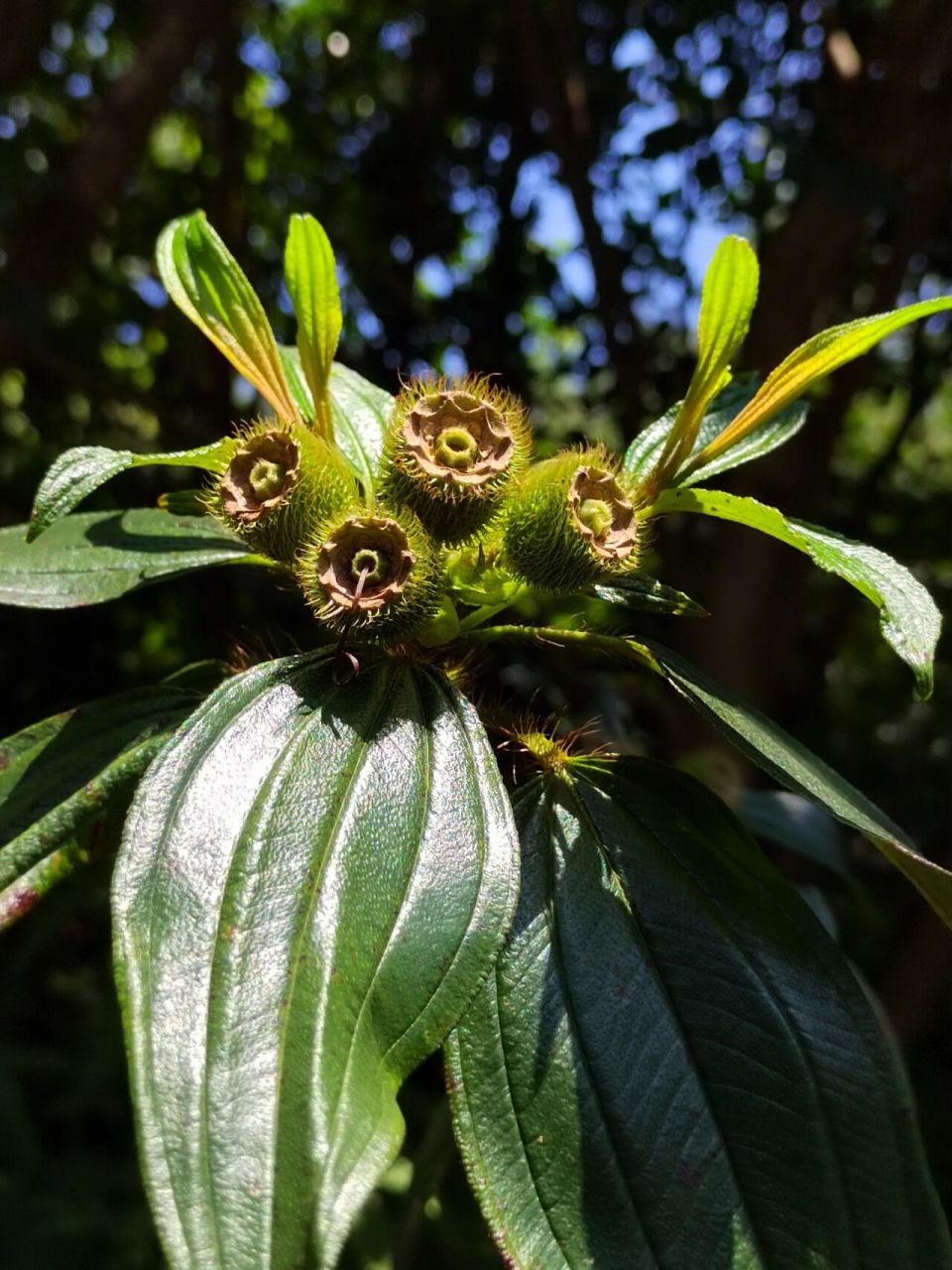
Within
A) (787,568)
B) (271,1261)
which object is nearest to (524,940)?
(271,1261)

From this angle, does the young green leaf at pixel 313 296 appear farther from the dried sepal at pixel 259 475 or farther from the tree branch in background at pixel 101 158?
the tree branch in background at pixel 101 158

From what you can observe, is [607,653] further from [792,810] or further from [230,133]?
[230,133]

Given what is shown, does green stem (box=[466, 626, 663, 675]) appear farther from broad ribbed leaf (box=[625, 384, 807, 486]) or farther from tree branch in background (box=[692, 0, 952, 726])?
tree branch in background (box=[692, 0, 952, 726])

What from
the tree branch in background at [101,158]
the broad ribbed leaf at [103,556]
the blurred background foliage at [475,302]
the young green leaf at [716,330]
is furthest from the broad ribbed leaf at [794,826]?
the tree branch in background at [101,158]

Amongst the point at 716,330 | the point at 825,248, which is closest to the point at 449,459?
the point at 716,330

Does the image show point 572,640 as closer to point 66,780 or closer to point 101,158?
point 66,780
